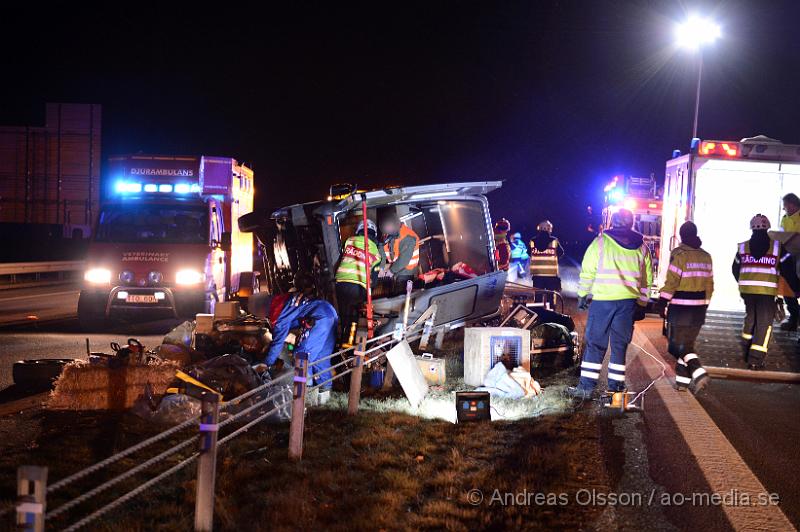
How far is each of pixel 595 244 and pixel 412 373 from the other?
7.97 feet

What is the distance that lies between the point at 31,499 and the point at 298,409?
2.58m

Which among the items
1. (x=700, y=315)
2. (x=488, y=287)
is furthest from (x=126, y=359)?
(x=700, y=315)

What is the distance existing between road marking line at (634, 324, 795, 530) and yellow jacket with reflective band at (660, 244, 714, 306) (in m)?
1.05

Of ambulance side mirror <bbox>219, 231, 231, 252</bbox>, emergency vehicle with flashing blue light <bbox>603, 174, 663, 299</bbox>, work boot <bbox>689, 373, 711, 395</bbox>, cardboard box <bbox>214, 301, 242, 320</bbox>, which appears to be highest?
emergency vehicle with flashing blue light <bbox>603, 174, 663, 299</bbox>

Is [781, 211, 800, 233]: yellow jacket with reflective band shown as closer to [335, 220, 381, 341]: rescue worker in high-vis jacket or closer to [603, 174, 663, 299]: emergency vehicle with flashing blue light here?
[335, 220, 381, 341]: rescue worker in high-vis jacket

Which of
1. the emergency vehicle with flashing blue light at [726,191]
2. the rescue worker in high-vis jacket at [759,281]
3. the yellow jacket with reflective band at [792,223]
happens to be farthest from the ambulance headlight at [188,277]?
the yellow jacket with reflective band at [792,223]

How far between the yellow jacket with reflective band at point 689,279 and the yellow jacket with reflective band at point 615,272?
26.9 inches

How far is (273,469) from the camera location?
198 inches

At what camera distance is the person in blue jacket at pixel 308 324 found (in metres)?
6.89

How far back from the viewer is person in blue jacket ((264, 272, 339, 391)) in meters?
6.89

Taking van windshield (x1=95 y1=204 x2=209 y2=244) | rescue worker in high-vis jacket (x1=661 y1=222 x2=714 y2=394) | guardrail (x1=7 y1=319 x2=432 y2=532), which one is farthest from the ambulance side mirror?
rescue worker in high-vis jacket (x1=661 y1=222 x2=714 y2=394)

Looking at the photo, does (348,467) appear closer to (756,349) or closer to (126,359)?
(126,359)

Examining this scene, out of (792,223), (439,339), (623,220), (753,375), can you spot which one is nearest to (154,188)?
(439,339)

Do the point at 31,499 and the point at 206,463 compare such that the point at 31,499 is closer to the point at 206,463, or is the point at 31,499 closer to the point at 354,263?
the point at 206,463
